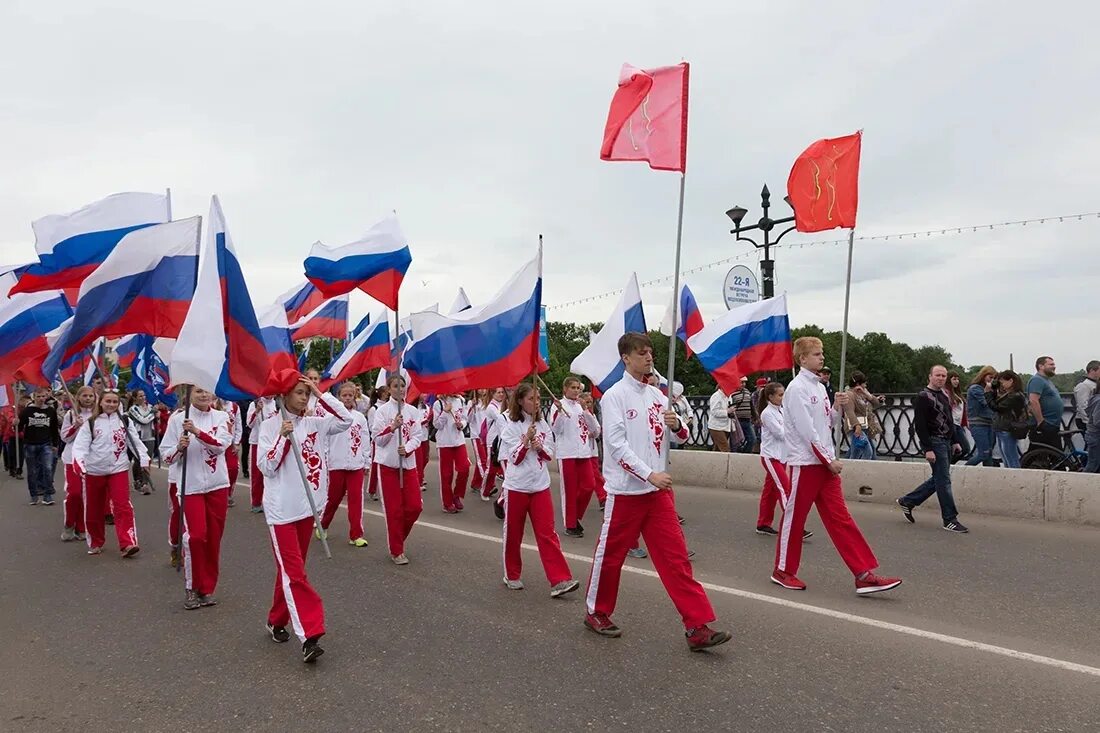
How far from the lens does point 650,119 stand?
6.58 m

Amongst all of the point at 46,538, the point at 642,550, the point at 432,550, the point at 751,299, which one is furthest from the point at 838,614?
the point at 751,299

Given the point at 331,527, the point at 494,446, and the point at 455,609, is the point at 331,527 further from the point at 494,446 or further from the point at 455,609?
the point at 455,609

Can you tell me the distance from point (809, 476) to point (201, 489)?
473cm

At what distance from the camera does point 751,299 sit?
15.8 meters

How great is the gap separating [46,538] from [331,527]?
3.32 meters

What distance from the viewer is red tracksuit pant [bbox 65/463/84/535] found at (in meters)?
9.21

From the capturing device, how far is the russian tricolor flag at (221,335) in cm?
556

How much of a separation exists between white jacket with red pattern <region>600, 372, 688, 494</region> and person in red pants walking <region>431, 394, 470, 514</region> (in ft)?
20.3

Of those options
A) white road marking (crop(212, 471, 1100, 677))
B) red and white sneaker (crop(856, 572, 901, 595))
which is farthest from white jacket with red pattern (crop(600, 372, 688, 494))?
red and white sneaker (crop(856, 572, 901, 595))

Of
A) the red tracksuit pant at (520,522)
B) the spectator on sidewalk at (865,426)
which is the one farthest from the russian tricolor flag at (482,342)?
the spectator on sidewalk at (865,426)

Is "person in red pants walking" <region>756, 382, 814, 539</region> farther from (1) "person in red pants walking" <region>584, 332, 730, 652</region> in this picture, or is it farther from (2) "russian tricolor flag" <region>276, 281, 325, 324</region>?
(2) "russian tricolor flag" <region>276, 281, 325, 324</region>

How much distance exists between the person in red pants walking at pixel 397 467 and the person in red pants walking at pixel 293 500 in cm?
227

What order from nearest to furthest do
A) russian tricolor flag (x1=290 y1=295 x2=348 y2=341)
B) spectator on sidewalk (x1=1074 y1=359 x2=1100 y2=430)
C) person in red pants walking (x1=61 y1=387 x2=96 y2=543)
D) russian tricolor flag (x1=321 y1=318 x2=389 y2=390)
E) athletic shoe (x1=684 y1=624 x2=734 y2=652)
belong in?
athletic shoe (x1=684 y1=624 x2=734 y2=652), person in red pants walking (x1=61 y1=387 x2=96 y2=543), spectator on sidewalk (x1=1074 y1=359 x2=1100 y2=430), russian tricolor flag (x1=321 y1=318 x2=389 y2=390), russian tricolor flag (x1=290 y1=295 x2=348 y2=341)

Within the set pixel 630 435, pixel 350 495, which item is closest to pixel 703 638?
pixel 630 435
